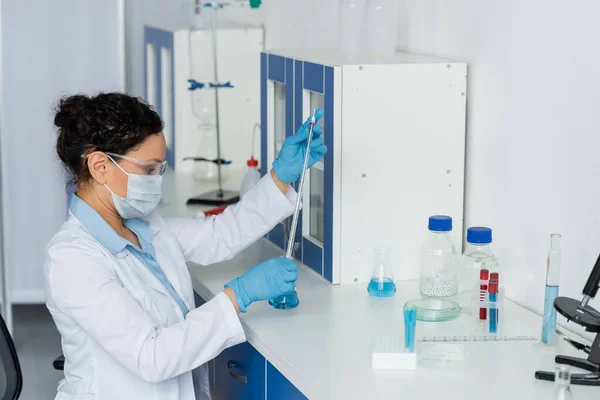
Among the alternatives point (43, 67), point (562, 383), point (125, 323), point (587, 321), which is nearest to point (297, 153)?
point (125, 323)

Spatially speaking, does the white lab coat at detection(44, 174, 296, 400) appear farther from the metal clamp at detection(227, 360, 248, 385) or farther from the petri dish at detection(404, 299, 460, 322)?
the petri dish at detection(404, 299, 460, 322)

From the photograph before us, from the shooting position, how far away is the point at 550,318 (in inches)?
54.1

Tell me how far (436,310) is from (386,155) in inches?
13.8

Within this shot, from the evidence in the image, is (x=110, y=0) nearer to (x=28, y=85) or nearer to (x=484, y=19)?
(x=28, y=85)

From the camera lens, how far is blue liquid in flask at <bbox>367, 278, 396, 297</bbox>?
167 centimetres

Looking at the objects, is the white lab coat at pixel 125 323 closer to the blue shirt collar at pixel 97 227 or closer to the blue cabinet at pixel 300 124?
the blue shirt collar at pixel 97 227

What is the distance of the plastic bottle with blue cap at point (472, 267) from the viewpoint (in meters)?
1.60

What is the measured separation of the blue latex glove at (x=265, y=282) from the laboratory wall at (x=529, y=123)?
397 mm

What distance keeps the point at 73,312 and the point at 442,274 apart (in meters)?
0.70

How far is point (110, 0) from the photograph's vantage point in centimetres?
283

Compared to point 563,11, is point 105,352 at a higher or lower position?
lower

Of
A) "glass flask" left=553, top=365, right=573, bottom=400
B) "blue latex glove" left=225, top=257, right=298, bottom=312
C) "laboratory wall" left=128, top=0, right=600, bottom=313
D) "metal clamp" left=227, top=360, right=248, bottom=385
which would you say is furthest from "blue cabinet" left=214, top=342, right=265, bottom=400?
"glass flask" left=553, top=365, right=573, bottom=400

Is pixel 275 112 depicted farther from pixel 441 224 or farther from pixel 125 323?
pixel 125 323

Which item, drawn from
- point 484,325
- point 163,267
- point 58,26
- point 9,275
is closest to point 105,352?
point 163,267
